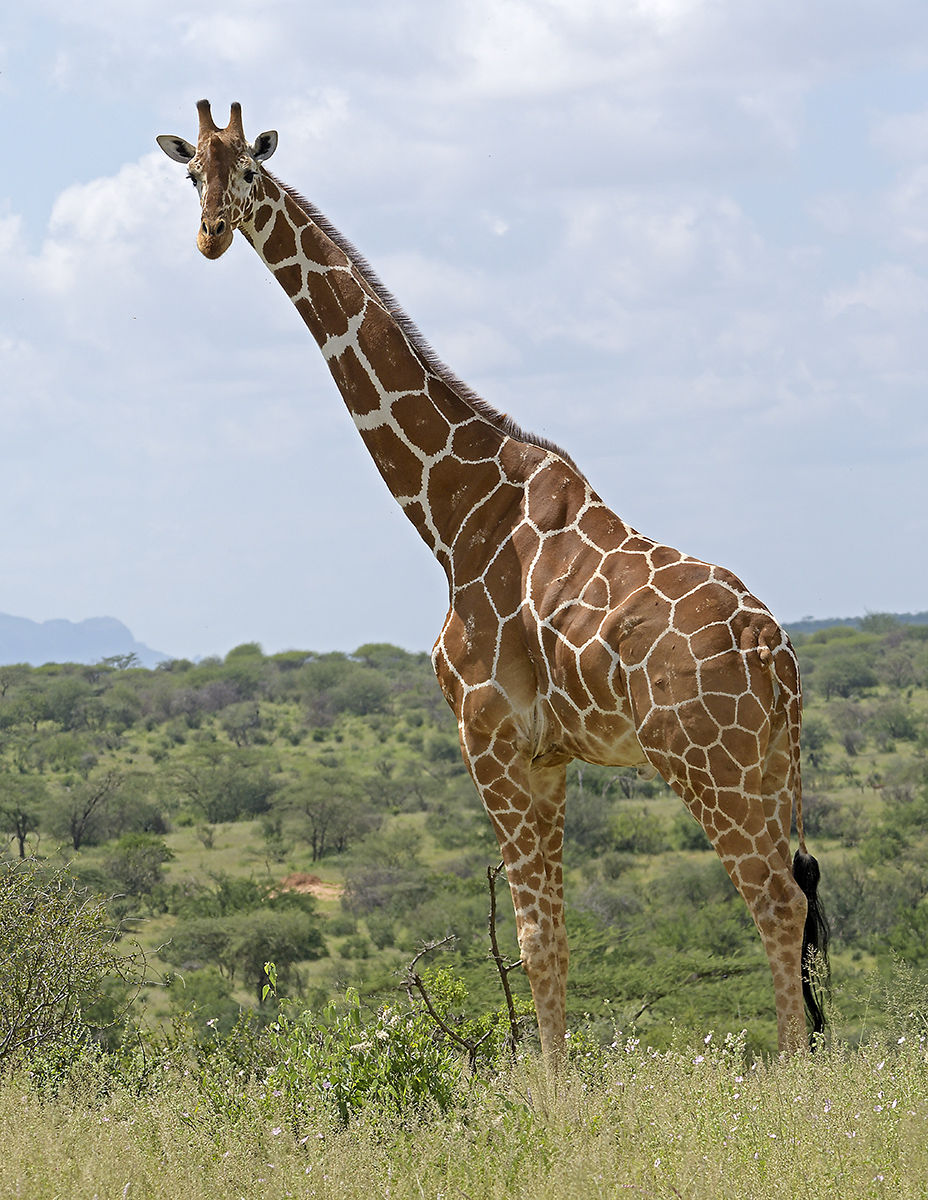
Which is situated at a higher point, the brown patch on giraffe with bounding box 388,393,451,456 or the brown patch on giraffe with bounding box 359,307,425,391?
the brown patch on giraffe with bounding box 359,307,425,391

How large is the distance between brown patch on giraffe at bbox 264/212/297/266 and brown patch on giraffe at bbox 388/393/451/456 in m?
0.91

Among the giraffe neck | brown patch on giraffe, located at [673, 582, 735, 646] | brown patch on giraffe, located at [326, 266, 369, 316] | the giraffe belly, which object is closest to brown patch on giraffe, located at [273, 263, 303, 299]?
the giraffe neck

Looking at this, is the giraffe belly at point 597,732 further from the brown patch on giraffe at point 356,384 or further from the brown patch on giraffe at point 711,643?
the brown patch on giraffe at point 356,384

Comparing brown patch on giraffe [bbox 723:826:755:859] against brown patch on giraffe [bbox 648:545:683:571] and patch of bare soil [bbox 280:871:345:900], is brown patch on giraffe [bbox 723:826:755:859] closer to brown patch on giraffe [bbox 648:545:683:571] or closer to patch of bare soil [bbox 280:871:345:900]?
brown patch on giraffe [bbox 648:545:683:571]

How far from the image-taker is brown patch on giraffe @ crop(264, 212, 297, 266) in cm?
646

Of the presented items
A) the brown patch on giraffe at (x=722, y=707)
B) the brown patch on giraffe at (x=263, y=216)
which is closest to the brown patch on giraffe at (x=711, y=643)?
the brown patch on giraffe at (x=722, y=707)

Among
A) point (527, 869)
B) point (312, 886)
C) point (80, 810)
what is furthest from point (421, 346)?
point (80, 810)

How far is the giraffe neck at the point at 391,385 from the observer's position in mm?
6293

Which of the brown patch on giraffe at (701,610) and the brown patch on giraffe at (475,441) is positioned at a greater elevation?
the brown patch on giraffe at (475,441)

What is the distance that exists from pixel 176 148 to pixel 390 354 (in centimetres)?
137

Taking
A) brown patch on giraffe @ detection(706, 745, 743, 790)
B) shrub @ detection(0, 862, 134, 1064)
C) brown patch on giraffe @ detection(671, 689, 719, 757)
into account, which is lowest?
shrub @ detection(0, 862, 134, 1064)

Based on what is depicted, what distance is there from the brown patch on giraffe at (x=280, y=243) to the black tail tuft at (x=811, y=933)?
3652 mm

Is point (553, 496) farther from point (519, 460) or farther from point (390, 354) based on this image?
point (390, 354)

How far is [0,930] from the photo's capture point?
23.9 feet
